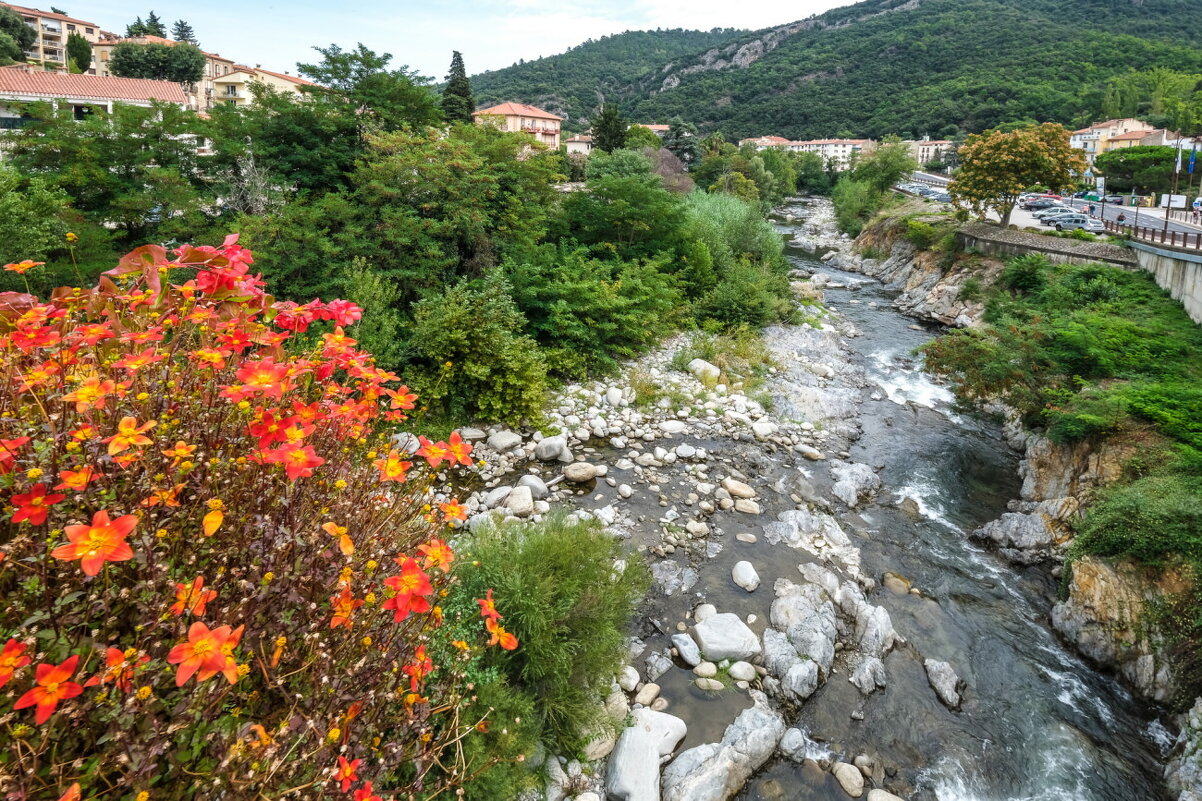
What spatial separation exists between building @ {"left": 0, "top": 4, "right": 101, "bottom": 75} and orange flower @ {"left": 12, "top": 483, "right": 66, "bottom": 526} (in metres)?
64.9

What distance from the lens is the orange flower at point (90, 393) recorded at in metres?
2.03

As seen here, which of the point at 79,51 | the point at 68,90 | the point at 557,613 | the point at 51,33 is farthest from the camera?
the point at 51,33

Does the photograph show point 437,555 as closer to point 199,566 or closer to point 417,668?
point 417,668

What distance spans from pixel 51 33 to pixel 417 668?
7706cm

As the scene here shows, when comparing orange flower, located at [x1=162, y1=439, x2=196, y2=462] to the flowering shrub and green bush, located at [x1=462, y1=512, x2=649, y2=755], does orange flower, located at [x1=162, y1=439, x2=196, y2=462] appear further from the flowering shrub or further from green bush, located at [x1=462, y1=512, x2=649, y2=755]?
green bush, located at [x1=462, y1=512, x2=649, y2=755]

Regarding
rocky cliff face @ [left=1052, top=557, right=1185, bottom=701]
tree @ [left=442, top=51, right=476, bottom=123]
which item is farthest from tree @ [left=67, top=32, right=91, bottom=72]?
rocky cliff face @ [left=1052, top=557, right=1185, bottom=701]

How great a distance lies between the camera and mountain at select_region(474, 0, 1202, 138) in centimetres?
7462

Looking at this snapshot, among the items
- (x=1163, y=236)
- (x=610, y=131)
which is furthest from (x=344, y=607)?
(x=610, y=131)

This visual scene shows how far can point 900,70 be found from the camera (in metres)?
104

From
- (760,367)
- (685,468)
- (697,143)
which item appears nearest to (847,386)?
(760,367)

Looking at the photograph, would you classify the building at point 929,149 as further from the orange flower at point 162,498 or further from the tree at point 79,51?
the tree at point 79,51

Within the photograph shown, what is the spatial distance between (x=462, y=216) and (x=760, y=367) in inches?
339

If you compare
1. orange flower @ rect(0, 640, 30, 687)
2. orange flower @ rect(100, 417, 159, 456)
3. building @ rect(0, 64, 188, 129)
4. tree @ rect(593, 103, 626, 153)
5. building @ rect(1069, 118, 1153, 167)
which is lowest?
orange flower @ rect(0, 640, 30, 687)

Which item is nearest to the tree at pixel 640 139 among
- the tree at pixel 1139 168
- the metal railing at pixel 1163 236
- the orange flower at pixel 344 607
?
the metal railing at pixel 1163 236
